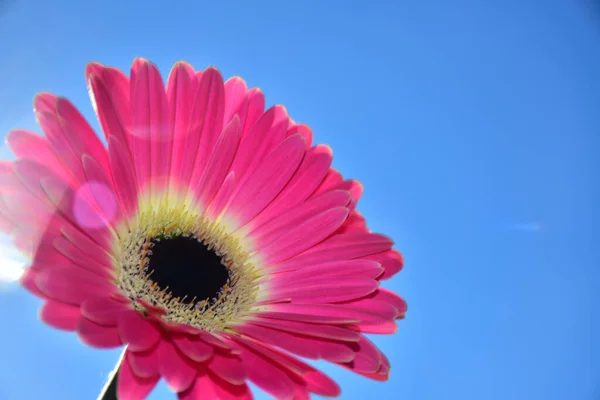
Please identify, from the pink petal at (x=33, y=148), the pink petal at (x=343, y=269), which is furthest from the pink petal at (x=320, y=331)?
the pink petal at (x=33, y=148)

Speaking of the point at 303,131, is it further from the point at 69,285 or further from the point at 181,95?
the point at 69,285

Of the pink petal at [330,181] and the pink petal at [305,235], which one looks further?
the pink petal at [330,181]

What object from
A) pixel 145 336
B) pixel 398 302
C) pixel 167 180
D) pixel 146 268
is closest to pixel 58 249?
pixel 145 336


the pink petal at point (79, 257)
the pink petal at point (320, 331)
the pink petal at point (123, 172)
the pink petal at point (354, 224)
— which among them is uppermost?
the pink petal at point (354, 224)

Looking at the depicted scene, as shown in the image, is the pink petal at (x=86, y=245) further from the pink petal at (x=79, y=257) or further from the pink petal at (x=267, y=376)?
the pink petal at (x=267, y=376)

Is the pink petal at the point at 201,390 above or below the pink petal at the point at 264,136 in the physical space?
below

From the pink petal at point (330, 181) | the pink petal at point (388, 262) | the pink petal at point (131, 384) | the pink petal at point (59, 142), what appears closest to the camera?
the pink petal at point (131, 384)

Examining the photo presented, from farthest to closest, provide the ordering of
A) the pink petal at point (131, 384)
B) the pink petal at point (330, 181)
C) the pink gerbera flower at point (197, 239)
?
the pink petal at point (330, 181)
the pink gerbera flower at point (197, 239)
the pink petal at point (131, 384)

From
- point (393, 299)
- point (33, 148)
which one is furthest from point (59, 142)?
point (393, 299)
